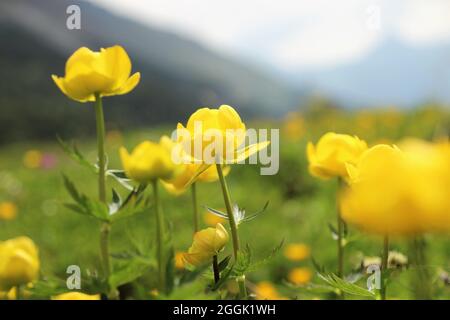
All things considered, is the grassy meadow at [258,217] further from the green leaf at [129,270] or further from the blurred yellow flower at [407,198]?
the blurred yellow flower at [407,198]

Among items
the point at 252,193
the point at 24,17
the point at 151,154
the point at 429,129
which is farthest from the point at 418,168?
the point at 24,17

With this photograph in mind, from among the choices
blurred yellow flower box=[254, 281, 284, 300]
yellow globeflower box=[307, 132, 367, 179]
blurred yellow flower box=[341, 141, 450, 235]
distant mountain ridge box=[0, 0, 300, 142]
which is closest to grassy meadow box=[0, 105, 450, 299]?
blurred yellow flower box=[254, 281, 284, 300]

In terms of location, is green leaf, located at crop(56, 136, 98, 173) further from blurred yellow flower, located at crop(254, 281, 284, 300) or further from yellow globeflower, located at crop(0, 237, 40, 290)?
blurred yellow flower, located at crop(254, 281, 284, 300)

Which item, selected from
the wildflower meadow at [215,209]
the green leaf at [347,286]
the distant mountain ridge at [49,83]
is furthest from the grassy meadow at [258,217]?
the distant mountain ridge at [49,83]

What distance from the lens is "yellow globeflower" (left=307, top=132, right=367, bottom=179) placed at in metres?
0.77

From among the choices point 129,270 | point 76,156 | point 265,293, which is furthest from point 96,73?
point 265,293

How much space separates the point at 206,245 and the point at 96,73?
27 centimetres

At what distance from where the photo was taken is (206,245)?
1.99 feet

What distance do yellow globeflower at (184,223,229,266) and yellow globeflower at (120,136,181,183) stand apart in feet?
0.28

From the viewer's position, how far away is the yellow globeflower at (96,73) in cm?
71

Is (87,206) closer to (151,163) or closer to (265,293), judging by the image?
(151,163)
